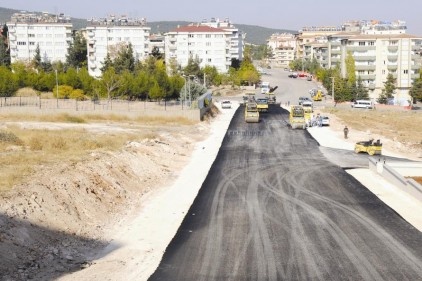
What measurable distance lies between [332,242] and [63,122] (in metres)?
47.6

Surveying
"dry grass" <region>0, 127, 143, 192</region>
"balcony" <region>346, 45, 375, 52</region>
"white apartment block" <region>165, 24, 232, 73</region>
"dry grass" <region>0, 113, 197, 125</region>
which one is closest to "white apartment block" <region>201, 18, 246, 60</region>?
"white apartment block" <region>165, 24, 232, 73</region>

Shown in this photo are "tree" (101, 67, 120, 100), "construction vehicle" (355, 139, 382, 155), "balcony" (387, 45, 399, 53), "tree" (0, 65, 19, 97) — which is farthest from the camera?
"balcony" (387, 45, 399, 53)

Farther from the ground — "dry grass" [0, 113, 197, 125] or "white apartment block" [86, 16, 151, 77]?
"white apartment block" [86, 16, 151, 77]

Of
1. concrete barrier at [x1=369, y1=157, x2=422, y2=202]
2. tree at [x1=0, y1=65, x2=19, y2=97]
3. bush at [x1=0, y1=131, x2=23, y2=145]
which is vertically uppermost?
tree at [x1=0, y1=65, x2=19, y2=97]

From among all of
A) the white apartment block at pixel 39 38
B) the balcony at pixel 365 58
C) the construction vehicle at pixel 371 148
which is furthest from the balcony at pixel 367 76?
the construction vehicle at pixel 371 148

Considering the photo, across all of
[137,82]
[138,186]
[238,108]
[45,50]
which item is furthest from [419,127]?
[45,50]

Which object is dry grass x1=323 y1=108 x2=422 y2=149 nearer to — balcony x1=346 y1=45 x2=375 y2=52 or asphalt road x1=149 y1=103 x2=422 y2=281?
asphalt road x1=149 y1=103 x2=422 y2=281

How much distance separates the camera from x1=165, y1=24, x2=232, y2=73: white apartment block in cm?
14312

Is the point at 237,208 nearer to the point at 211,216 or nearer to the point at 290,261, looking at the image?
the point at 211,216

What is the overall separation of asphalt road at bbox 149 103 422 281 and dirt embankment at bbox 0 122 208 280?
3.63m

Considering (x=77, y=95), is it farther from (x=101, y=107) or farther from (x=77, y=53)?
(x=77, y=53)

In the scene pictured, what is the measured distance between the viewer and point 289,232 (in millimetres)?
24719

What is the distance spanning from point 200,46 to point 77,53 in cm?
3182

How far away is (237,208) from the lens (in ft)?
95.6
